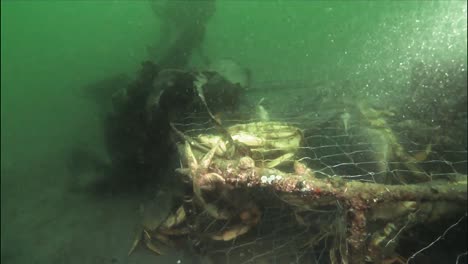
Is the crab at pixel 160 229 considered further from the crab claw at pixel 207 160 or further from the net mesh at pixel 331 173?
the crab claw at pixel 207 160

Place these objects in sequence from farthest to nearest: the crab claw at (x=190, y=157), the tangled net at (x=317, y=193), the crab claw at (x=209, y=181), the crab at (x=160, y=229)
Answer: the crab at (x=160, y=229), the crab claw at (x=190, y=157), the crab claw at (x=209, y=181), the tangled net at (x=317, y=193)

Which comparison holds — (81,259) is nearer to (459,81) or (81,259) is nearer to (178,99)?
(178,99)

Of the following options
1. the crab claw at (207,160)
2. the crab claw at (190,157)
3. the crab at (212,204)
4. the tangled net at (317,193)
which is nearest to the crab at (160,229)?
the tangled net at (317,193)

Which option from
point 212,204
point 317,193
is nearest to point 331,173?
point 317,193

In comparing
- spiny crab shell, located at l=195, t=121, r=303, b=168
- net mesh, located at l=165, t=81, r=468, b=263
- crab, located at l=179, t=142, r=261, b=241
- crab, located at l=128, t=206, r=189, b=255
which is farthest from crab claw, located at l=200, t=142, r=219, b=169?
crab, located at l=128, t=206, r=189, b=255

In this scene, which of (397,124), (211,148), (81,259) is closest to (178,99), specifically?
(211,148)

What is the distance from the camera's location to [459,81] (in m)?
4.93

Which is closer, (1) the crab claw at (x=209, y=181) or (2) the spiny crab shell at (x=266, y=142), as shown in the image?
(1) the crab claw at (x=209, y=181)

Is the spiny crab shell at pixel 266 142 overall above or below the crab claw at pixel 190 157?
above

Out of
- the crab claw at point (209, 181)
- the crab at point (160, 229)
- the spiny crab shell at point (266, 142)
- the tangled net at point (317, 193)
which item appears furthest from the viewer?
the crab at point (160, 229)

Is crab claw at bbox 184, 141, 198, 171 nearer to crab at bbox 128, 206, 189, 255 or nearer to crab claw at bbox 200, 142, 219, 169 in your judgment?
crab claw at bbox 200, 142, 219, 169

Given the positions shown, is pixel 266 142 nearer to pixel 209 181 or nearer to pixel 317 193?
pixel 209 181

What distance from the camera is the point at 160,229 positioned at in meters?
3.24

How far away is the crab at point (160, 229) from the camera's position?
315cm
